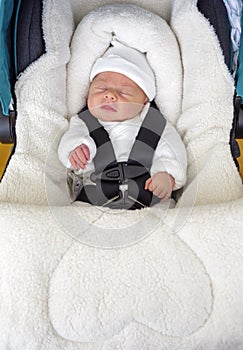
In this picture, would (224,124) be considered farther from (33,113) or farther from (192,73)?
(33,113)

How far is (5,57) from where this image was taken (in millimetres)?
1275

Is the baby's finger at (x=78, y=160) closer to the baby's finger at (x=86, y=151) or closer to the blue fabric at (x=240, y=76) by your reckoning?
the baby's finger at (x=86, y=151)

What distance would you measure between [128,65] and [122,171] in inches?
11.8

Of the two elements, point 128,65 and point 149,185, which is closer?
point 149,185

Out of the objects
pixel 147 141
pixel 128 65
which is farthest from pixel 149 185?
pixel 128 65

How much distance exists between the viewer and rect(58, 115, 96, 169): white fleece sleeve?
127cm

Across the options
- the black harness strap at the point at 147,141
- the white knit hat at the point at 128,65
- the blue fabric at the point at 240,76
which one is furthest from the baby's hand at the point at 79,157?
the blue fabric at the point at 240,76

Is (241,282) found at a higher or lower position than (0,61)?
lower

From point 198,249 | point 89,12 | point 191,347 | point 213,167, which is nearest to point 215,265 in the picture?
point 198,249

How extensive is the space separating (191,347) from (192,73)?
2.41 ft

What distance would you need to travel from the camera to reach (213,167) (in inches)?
47.3

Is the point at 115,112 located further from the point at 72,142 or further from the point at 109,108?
the point at 72,142

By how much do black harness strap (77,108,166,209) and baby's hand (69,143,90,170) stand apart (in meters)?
0.05

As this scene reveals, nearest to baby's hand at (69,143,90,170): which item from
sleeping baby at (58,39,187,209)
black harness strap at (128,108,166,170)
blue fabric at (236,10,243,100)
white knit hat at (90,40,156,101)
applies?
sleeping baby at (58,39,187,209)
